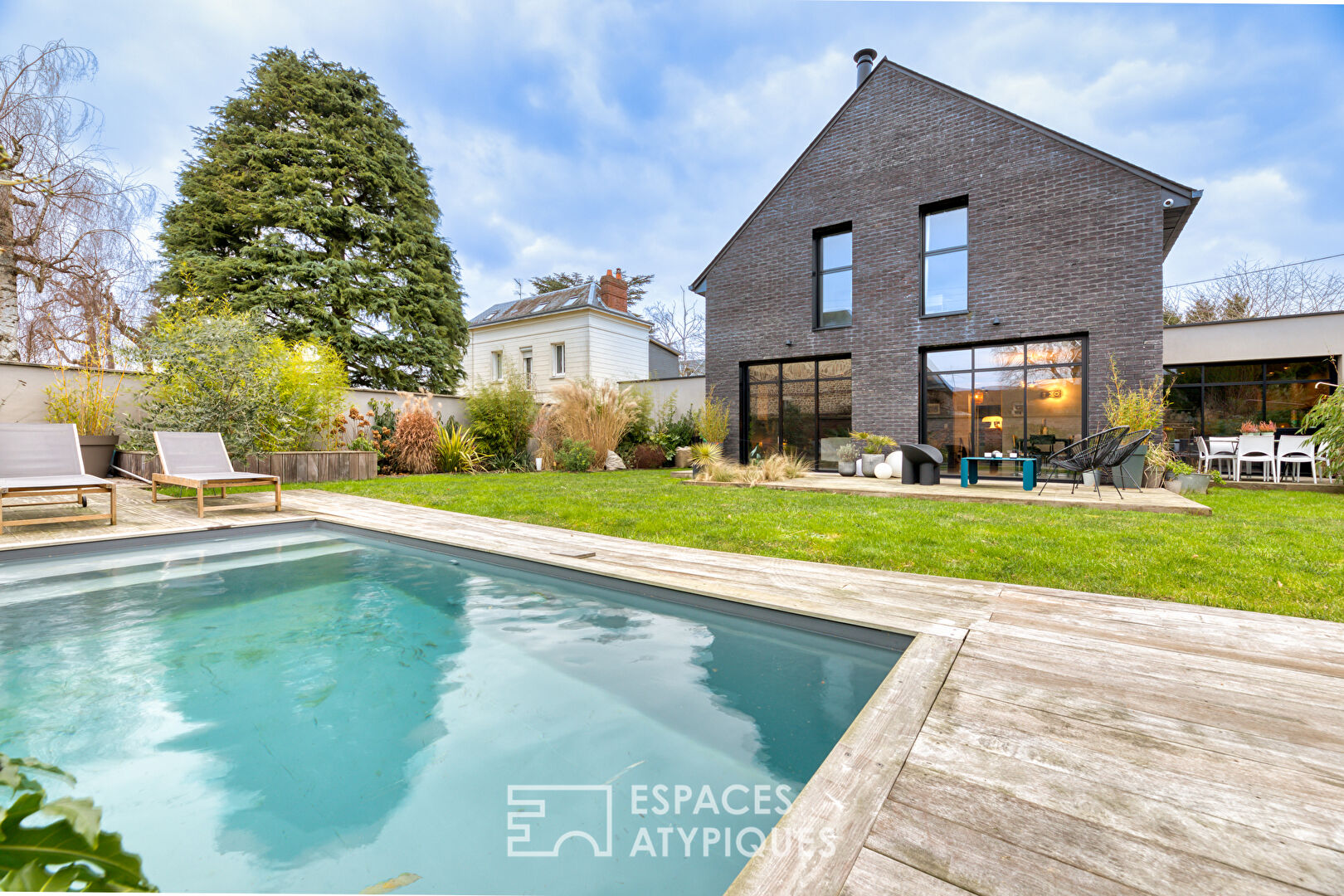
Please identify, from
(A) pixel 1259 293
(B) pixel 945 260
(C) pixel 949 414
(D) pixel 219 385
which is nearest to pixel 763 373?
(C) pixel 949 414

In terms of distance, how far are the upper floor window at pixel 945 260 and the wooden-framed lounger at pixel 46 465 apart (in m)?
9.90

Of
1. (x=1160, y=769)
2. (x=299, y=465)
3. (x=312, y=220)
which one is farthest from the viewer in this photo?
(x=312, y=220)

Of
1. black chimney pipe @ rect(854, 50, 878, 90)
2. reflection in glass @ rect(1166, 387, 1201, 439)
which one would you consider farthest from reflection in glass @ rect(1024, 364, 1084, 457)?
black chimney pipe @ rect(854, 50, 878, 90)

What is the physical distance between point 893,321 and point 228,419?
30.7ft

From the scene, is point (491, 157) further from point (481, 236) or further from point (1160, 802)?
point (1160, 802)

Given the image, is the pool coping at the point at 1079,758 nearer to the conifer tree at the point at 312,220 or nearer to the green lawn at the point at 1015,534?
the green lawn at the point at 1015,534

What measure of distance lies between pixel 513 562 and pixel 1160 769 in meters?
3.08

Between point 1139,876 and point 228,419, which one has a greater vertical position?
point 228,419

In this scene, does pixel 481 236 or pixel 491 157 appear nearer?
pixel 491 157

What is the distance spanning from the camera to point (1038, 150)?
7.98m

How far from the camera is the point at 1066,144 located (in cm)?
779

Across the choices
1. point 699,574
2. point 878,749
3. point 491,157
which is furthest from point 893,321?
point 491,157

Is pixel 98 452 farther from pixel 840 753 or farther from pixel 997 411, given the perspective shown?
pixel 997 411

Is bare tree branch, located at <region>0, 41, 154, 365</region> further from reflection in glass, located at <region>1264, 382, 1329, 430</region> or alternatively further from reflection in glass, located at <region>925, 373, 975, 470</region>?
reflection in glass, located at <region>1264, 382, 1329, 430</region>
